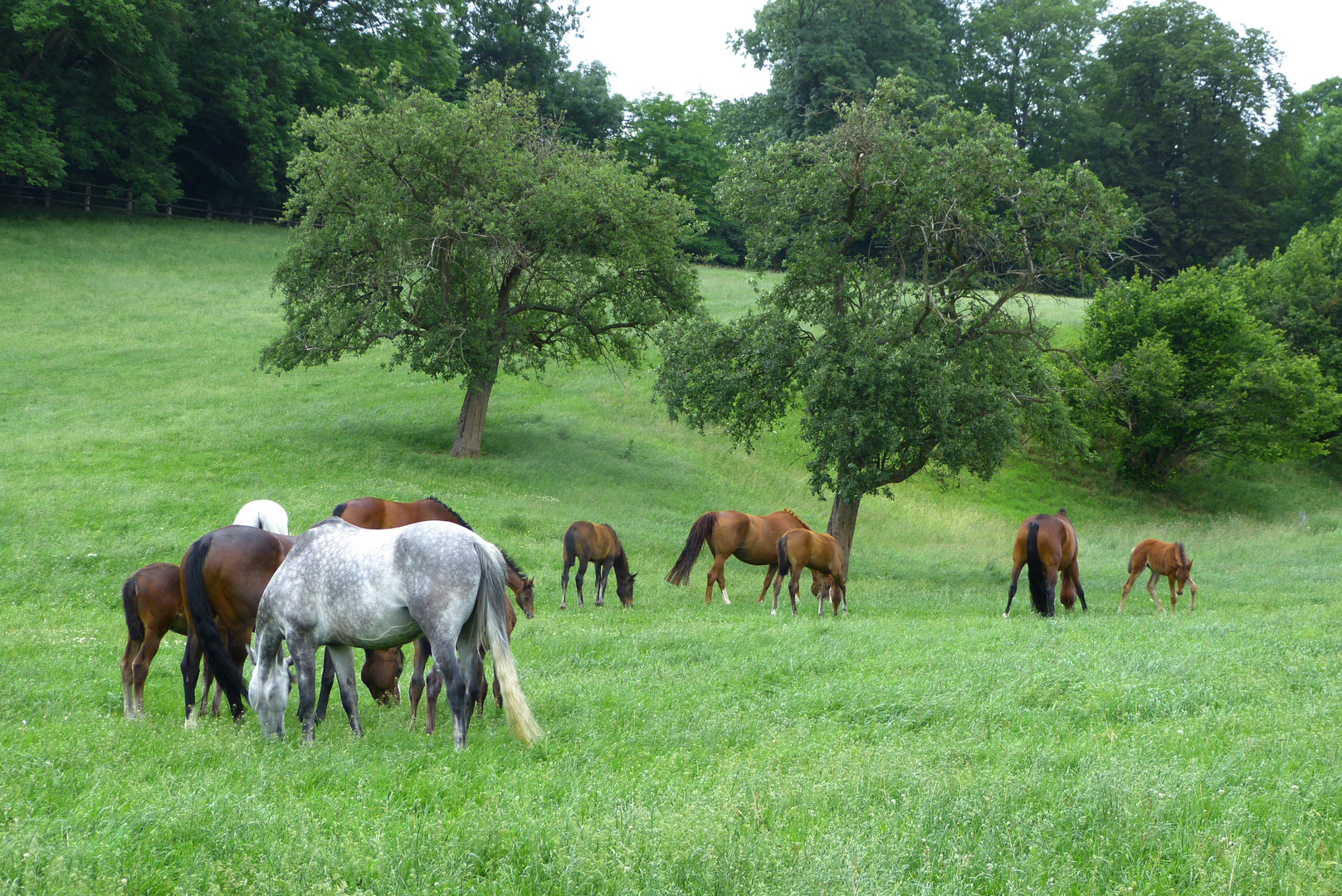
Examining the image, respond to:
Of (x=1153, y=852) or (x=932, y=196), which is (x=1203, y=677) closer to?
(x=1153, y=852)

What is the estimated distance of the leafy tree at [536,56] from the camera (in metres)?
68.8

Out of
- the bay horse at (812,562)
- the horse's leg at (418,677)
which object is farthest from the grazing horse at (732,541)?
the horse's leg at (418,677)

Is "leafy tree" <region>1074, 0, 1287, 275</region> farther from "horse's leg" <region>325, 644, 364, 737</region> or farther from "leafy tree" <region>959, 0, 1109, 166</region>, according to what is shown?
"horse's leg" <region>325, 644, 364, 737</region>

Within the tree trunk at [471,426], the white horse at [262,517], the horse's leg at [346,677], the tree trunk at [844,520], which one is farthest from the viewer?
the tree trunk at [471,426]

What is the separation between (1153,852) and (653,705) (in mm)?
4217

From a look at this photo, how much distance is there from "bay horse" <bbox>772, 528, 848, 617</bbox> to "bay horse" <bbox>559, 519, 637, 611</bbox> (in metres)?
2.45

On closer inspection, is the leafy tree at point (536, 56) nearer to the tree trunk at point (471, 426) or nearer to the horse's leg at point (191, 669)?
the tree trunk at point (471, 426)

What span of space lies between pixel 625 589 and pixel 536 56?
205 ft

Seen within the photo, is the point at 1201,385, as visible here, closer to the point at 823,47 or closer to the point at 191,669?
the point at 823,47

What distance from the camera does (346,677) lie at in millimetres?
7719

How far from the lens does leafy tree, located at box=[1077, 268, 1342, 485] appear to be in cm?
3541

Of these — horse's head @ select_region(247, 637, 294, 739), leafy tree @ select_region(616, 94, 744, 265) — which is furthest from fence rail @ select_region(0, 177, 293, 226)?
horse's head @ select_region(247, 637, 294, 739)

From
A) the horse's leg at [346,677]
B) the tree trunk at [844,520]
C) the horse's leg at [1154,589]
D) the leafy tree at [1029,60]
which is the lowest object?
the tree trunk at [844,520]

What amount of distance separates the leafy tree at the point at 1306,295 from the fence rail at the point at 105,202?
147ft
